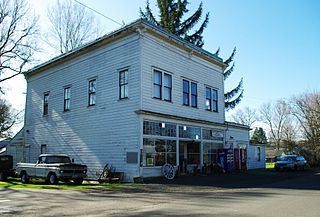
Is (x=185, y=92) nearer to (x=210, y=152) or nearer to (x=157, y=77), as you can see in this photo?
(x=157, y=77)

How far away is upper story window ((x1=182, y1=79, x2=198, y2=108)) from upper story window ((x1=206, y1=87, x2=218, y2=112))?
1886mm

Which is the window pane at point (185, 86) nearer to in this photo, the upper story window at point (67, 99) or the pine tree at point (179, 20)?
the upper story window at point (67, 99)

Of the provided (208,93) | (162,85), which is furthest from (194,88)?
(162,85)

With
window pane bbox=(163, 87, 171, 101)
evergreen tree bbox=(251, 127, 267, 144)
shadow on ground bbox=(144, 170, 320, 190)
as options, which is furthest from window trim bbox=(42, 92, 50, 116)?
evergreen tree bbox=(251, 127, 267, 144)

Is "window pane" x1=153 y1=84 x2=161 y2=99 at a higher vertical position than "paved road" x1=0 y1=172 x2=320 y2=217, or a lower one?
higher

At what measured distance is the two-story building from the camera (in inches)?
863

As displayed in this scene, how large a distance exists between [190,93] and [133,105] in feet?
20.2

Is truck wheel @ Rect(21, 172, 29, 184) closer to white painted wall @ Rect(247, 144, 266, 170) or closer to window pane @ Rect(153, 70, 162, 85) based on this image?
window pane @ Rect(153, 70, 162, 85)

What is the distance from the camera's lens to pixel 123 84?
23031 millimetres

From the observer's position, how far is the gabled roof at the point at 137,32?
2217 cm

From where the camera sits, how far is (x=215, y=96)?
97.8ft

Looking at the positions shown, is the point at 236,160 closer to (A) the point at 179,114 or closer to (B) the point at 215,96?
(B) the point at 215,96

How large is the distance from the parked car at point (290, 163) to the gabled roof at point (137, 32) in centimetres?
1092

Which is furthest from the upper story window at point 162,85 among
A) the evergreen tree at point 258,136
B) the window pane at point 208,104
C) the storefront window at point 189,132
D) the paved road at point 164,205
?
the evergreen tree at point 258,136
